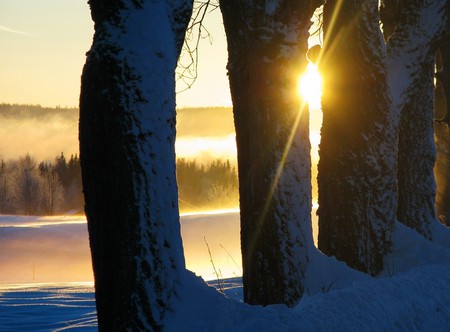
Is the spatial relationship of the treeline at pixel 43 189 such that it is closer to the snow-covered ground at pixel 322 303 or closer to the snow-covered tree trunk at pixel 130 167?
the snow-covered ground at pixel 322 303

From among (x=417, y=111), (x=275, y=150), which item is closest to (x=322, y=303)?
(x=275, y=150)

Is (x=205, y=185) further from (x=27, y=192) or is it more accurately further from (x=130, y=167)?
(x=130, y=167)

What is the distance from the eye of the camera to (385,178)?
7.54 meters

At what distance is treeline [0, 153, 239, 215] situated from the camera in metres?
104

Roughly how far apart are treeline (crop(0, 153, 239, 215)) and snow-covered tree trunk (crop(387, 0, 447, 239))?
312ft

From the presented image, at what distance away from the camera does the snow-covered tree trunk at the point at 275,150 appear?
6.03 meters

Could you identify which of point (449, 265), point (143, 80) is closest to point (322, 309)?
point (143, 80)

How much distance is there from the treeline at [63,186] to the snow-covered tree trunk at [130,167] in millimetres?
98862

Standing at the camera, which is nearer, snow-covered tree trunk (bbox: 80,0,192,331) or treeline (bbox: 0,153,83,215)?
snow-covered tree trunk (bbox: 80,0,192,331)

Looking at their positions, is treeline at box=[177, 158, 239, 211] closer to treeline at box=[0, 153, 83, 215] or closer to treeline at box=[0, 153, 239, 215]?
treeline at box=[0, 153, 239, 215]

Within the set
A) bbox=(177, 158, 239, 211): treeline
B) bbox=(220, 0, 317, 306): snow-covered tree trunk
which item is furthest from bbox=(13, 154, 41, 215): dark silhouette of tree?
bbox=(220, 0, 317, 306): snow-covered tree trunk

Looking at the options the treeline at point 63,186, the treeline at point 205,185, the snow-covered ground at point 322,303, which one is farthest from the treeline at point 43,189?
the snow-covered ground at point 322,303

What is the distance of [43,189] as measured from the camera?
346 feet

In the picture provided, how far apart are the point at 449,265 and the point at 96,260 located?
405cm
